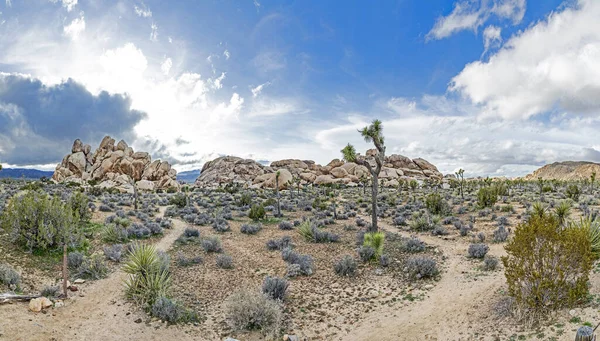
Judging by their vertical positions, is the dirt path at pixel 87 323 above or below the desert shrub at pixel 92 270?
below

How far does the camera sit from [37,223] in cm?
1258

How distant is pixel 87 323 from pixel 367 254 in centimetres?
963

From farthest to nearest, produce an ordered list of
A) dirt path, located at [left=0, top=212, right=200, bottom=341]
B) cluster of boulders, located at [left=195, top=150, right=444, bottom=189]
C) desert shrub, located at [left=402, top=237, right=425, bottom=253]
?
cluster of boulders, located at [left=195, top=150, right=444, bottom=189] < desert shrub, located at [left=402, top=237, right=425, bottom=253] < dirt path, located at [left=0, top=212, right=200, bottom=341]

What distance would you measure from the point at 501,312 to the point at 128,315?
30.0 ft

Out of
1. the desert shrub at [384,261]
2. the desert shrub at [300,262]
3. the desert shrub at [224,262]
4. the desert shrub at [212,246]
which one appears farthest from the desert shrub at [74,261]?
the desert shrub at [384,261]

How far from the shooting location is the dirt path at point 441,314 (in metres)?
7.92

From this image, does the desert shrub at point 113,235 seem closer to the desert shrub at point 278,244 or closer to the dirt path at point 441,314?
the desert shrub at point 278,244

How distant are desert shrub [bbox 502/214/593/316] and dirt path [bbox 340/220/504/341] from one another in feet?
5.07

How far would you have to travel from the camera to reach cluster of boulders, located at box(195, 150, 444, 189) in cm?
9050

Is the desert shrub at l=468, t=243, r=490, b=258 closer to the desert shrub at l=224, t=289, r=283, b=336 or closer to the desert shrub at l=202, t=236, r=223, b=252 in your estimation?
the desert shrub at l=224, t=289, r=283, b=336

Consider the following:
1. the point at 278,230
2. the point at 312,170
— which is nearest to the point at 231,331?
the point at 278,230

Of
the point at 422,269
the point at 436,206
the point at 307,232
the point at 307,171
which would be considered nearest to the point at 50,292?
the point at 422,269

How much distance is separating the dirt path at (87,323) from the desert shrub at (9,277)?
1473 millimetres

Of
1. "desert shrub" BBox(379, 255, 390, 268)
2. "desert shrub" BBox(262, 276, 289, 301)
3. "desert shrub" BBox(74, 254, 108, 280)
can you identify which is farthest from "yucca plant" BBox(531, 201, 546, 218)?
"desert shrub" BBox(74, 254, 108, 280)
